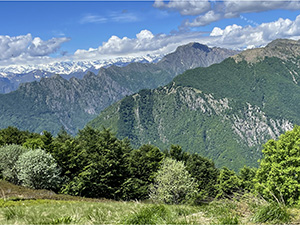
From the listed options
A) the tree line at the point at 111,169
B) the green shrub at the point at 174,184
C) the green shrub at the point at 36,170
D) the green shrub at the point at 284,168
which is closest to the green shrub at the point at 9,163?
the tree line at the point at 111,169

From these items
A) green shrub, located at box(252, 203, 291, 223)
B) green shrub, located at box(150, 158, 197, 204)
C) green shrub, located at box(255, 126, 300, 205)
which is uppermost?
green shrub, located at box(252, 203, 291, 223)

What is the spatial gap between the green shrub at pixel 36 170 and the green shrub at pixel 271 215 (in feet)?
159

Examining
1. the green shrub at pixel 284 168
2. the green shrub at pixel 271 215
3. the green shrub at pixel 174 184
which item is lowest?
the green shrub at pixel 174 184

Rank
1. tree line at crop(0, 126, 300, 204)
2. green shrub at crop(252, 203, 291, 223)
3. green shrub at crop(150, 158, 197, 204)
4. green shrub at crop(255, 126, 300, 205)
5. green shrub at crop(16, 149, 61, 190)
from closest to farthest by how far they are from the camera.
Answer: green shrub at crop(252, 203, 291, 223) < green shrub at crop(255, 126, 300, 205) < tree line at crop(0, 126, 300, 204) < green shrub at crop(16, 149, 61, 190) < green shrub at crop(150, 158, 197, 204)

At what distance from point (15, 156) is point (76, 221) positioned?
56.5 metres

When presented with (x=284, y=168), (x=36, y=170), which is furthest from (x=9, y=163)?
(x=284, y=168)

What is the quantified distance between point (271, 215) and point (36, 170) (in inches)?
1934

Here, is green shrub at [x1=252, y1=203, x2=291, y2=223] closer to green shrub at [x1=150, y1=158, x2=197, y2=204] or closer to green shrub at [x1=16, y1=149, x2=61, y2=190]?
green shrub at [x1=150, y1=158, x2=197, y2=204]

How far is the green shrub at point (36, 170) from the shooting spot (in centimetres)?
5006

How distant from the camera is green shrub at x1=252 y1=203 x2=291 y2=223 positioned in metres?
7.27

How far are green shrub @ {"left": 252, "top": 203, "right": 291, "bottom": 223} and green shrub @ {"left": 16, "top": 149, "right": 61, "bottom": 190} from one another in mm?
48366

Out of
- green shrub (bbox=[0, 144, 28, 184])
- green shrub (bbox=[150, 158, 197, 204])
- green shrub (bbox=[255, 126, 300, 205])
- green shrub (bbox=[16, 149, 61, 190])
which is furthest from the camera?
green shrub (bbox=[0, 144, 28, 184])

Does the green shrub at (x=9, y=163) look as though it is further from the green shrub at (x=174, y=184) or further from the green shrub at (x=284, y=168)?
the green shrub at (x=284, y=168)

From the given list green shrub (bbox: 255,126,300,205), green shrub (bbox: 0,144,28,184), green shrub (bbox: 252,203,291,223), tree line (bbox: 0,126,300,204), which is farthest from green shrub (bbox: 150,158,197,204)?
green shrub (bbox: 252,203,291,223)
